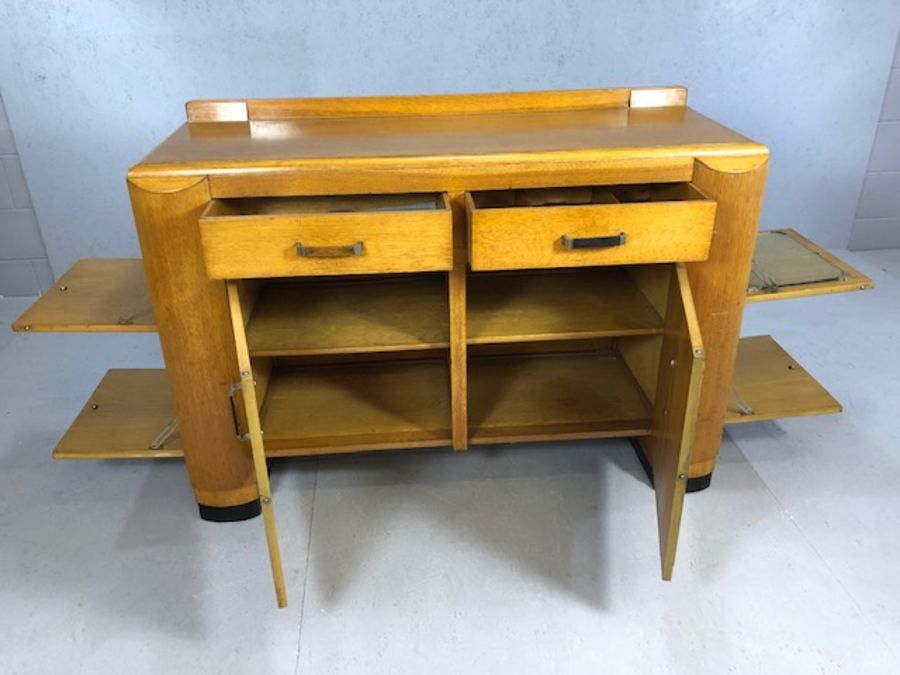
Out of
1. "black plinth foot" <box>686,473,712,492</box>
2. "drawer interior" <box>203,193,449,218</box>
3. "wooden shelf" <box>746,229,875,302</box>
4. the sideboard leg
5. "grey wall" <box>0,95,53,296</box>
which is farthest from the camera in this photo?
"grey wall" <box>0,95,53,296</box>

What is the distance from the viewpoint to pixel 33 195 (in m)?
2.59

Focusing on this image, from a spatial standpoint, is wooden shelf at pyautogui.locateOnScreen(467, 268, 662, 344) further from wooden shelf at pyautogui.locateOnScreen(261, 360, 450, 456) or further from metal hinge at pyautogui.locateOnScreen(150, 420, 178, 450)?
metal hinge at pyautogui.locateOnScreen(150, 420, 178, 450)

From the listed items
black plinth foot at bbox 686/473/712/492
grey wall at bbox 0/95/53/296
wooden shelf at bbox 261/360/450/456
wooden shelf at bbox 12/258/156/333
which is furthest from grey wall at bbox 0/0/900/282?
black plinth foot at bbox 686/473/712/492

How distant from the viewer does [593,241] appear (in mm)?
1287

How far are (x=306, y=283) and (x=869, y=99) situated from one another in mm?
2284

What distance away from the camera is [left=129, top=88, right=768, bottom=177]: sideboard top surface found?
1.36 metres

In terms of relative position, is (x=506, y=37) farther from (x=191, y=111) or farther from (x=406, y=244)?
(x=406, y=244)

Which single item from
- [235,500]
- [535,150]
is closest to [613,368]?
[535,150]

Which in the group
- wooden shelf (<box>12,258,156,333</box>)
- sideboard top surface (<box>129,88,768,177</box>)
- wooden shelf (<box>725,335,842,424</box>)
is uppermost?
sideboard top surface (<box>129,88,768,177</box>)

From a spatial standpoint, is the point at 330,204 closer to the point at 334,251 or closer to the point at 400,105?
the point at 334,251

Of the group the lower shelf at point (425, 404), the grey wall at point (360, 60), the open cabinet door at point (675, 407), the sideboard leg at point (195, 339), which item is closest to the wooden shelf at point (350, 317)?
the sideboard leg at point (195, 339)

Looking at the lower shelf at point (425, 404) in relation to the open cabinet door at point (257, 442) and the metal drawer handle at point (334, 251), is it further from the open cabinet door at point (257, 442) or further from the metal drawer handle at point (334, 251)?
the metal drawer handle at point (334, 251)

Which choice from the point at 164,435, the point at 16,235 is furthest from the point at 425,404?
the point at 16,235

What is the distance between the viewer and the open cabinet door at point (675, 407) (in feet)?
4.22
